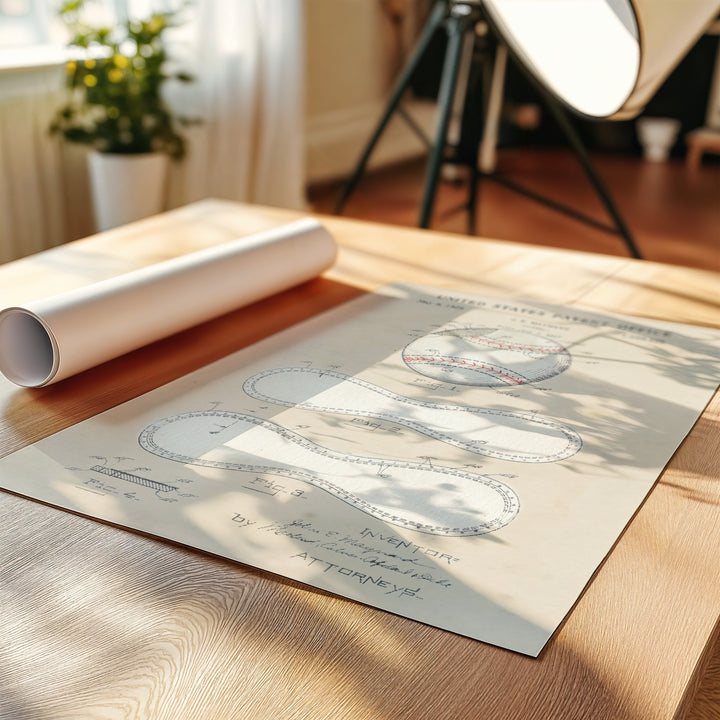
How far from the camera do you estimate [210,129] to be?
2.97m

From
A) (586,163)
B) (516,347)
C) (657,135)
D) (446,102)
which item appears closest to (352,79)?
(657,135)

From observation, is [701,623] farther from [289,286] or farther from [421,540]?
[289,286]

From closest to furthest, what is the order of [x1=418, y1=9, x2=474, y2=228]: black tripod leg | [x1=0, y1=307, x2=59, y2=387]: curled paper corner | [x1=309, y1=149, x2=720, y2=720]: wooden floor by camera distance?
[x1=0, y1=307, x2=59, y2=387]: curled paper corner < [x1=418, y1=9, x2=474, y2=228]: black tripod leg < [x1=309, y1=149, x2=720, y2=720]: wooden floor

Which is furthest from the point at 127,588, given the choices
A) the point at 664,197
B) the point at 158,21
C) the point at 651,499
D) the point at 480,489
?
the point at 664,197

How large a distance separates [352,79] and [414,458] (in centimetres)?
357

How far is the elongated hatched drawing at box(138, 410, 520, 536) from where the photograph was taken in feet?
2.03

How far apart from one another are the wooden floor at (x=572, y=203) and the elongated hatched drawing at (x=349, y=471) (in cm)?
217

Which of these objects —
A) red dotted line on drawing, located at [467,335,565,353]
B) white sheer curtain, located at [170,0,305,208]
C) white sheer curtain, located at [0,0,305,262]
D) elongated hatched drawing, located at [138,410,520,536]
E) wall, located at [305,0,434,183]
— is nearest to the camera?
elongated hatched drawing, located at [138,410,520,536]

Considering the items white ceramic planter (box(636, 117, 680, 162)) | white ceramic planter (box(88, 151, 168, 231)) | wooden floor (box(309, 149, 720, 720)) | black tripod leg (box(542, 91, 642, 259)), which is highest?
black tripod leg (box(542, 91, 642, 259))

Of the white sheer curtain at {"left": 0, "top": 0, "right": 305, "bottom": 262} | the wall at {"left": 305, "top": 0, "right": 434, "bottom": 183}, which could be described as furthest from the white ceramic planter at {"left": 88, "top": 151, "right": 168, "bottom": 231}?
the wall at {"left": 305, "top": 0, "right": 434, "bottom": 183}

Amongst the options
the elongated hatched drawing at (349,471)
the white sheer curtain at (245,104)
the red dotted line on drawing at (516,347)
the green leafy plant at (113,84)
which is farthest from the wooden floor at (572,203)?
the elongated hatched drawing at (349,471)

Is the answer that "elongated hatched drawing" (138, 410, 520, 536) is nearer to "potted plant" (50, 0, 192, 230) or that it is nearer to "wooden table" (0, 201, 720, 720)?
"wooden table" (0, 201, 720, 720)

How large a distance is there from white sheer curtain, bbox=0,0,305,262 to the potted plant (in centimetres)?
9

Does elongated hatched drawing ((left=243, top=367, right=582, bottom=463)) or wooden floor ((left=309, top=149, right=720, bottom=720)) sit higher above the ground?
elongated hatched drawing ((left=243, top=367, right=582, bottom=463))
